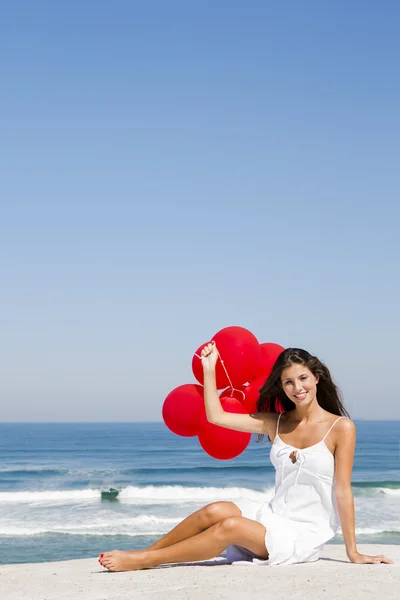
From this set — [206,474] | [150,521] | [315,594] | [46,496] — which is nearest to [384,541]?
[150,521]

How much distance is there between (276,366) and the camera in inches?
206

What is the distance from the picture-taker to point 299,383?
5113 millimetres

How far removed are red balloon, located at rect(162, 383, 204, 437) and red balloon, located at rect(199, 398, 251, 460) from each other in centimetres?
9

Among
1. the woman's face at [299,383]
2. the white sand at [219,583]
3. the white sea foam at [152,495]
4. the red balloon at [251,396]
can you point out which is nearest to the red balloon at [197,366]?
the red balloon at [251,396]

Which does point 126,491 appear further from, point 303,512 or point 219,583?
point 219,583

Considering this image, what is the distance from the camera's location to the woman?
196 inches

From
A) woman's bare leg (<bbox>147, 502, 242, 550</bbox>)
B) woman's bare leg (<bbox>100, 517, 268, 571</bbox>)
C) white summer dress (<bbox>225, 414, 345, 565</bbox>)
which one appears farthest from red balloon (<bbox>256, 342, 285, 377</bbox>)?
woman's bare leg (<bbox>100, 517, 268, 571</bbox>)

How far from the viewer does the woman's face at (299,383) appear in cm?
512

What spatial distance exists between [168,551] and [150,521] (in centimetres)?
1254

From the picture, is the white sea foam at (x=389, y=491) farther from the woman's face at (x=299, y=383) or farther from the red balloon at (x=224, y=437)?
the woman's face at (x=299, y=383)

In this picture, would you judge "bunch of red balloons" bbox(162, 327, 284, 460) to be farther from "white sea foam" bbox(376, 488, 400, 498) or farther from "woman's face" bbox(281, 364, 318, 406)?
"white sea foam" bbox(376, 488, 400, 498)

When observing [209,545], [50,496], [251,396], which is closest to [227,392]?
[251,396]

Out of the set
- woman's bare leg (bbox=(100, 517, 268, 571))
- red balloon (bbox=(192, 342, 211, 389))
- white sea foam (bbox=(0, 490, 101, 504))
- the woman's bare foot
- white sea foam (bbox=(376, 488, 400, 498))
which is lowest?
white sea foam (bbox=(0, 490, 101, 504))

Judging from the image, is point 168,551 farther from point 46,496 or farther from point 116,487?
point 116,487
